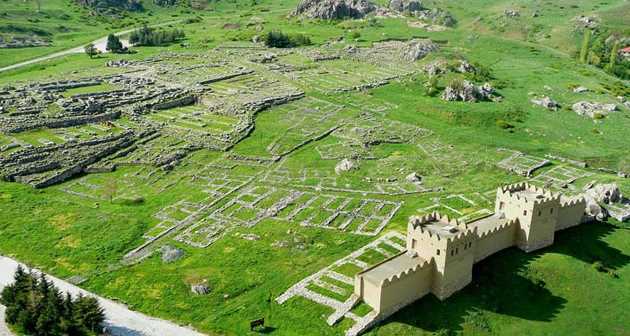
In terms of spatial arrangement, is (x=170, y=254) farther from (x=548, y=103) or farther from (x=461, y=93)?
(x=548, y=103)

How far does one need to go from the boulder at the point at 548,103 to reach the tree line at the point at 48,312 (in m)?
106

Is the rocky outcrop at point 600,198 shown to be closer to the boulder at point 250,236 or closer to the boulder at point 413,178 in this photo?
the boulder at point 413,178

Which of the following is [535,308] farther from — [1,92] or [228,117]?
[1,92]

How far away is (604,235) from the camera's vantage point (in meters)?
69.8

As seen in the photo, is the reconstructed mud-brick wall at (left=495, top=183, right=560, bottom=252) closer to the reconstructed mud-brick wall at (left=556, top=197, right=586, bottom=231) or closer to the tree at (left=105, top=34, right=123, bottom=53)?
the reconstructed mud-brick wall at (left=556, top=197, right=586, bottom=231)

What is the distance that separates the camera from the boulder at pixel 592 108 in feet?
400

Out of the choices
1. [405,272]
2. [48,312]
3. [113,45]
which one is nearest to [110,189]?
[48,312]

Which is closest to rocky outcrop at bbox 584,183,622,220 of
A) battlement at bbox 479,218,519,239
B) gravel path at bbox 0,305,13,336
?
battlement at bbox 479,218,519,239

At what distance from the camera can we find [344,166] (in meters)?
90.9

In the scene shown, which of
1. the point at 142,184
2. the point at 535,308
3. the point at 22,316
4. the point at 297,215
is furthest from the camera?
the point at 142,184

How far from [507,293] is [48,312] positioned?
45.2m

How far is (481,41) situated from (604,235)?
137 m

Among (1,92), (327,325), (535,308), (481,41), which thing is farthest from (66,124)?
(481,41)

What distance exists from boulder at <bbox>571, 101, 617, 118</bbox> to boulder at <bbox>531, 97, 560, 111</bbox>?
12.4 ft
